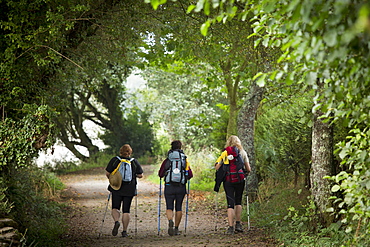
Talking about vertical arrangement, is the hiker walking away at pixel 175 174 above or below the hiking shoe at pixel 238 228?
above

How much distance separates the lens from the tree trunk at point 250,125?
1181 centimetres

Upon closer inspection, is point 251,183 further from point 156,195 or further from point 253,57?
point 156,195

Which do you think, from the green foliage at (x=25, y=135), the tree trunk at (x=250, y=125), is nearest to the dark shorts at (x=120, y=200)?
the green foliage at (x=25, y=135)

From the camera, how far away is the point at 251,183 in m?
11.9

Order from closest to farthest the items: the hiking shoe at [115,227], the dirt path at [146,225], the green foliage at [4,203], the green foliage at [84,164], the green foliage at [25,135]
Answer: the green foliage at [4,203], the green foliage at [25,135], the dirt path at [146,225], the hiking shoe at [115,227], the green foliage at [84,164]

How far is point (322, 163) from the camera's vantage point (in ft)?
23.8

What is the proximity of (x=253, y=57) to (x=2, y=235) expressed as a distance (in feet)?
26.2

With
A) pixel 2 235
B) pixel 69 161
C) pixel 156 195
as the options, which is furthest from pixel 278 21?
pixel 69 161

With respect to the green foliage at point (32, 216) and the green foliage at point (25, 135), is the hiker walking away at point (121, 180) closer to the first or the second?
the green foliage at point (32, 216)

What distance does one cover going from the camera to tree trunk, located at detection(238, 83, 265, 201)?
11812 mm

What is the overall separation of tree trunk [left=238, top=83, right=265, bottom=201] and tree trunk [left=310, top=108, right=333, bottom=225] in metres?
4.45

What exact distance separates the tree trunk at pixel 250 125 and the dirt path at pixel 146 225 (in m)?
1.12

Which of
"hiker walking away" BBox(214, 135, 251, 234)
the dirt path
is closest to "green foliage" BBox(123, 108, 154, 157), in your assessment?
the dirt path

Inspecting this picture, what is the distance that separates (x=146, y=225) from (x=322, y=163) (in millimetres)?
5045
